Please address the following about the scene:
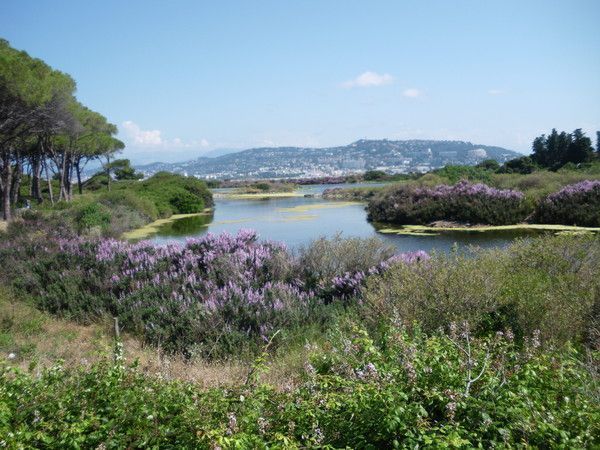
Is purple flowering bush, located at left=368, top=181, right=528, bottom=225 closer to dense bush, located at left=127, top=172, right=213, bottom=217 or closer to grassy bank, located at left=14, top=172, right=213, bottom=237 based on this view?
grassy bank, located at left=14, top=172, right=213, bottom=237

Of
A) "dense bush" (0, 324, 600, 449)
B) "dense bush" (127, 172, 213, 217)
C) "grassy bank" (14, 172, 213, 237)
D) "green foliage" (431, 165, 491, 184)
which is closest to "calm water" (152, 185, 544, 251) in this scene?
"grassy bank" (14, 172, 213, 237)

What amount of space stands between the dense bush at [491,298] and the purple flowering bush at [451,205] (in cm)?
1400

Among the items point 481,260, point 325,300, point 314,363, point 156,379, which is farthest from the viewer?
point 325,300

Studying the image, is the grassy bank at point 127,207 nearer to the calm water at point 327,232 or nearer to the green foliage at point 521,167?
the calm water at point 327,232

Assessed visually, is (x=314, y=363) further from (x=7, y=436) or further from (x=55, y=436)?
(x=7, y=436)

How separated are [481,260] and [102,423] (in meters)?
5.08

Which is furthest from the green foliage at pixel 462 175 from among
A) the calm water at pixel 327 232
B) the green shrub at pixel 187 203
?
the green shrub at pixel 187 203

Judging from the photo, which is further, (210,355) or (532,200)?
(532,200)

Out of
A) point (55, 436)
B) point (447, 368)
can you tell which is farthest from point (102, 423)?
point (447, 368)

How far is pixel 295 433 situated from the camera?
2811mm

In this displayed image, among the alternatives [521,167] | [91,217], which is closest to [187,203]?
[91,217]

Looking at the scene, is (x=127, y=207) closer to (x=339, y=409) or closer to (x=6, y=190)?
(x=6, y=190)

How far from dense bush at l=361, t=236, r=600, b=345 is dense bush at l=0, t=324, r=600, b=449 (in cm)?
141

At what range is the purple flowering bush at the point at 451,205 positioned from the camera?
19.9 m
